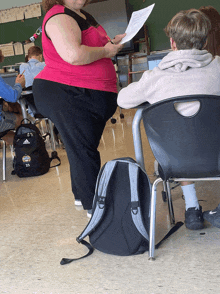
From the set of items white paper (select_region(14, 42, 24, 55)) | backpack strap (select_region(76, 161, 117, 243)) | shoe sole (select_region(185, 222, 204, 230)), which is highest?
white paper (select_region(14, 42, 24, 55))

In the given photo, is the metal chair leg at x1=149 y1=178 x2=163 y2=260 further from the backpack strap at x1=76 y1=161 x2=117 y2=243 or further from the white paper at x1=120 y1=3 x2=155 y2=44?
the white paper at x1=120 y1=3 x2=155 y2=44

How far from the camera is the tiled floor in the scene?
3.94 ft

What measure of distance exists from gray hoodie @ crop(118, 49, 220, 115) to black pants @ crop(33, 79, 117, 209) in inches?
14.7

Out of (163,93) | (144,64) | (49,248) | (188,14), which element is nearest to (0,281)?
(49,248)

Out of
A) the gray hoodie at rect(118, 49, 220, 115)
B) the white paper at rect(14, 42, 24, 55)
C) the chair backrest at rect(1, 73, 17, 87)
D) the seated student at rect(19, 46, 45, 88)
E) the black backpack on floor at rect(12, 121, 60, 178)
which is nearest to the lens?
the gray hoodie at rect(118, 49, 220, 115)

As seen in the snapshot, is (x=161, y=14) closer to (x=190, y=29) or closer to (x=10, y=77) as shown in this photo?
(x=10, y=77)

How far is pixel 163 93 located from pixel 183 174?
32 centimetres

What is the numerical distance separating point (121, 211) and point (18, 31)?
328 inches

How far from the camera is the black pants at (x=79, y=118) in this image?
1576mm

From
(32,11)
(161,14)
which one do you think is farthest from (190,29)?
(32,11)

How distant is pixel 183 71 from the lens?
1.25 meters

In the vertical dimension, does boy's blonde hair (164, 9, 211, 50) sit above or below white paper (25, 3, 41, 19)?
below

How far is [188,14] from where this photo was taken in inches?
51.8

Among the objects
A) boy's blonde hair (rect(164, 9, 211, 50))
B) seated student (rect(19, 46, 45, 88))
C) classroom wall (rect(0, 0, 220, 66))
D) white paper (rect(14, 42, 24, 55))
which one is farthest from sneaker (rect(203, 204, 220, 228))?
white paper (rect(14, 42, 24, 55))
